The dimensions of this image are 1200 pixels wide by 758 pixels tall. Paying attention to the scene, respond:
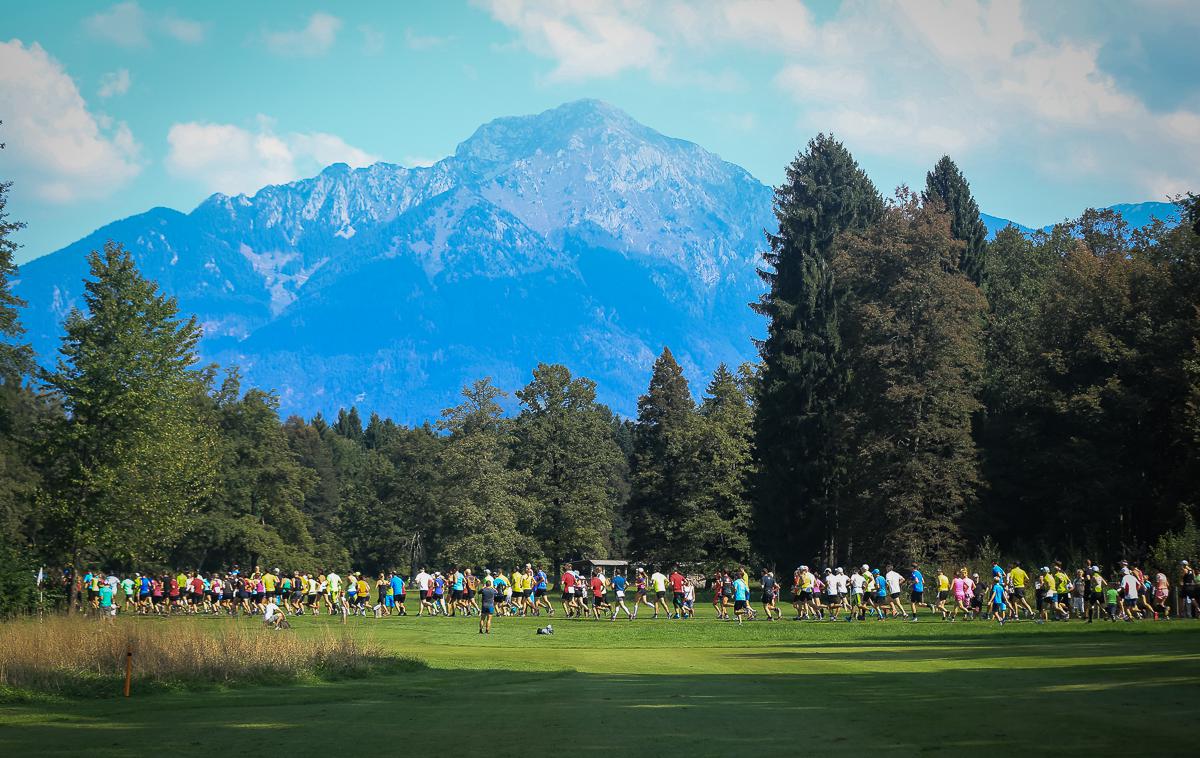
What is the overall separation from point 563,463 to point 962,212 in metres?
35.4

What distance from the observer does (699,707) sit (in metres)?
16.6

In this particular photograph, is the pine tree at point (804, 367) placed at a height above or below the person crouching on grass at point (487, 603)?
above

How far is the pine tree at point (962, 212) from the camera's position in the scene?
261 feet

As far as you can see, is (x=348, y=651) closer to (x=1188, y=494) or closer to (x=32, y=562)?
(x=32, y=562)

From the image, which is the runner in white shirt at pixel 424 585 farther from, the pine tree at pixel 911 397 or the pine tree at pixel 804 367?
the pine tree at pixel 804 367

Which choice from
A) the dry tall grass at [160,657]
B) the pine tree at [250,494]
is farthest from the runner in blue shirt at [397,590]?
the pine tree at [250,494]

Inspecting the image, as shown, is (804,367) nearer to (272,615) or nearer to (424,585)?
(424,585)

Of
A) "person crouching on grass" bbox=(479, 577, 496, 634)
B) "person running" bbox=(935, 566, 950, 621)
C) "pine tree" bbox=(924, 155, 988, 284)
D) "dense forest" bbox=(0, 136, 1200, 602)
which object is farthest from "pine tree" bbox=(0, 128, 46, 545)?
"pine tree" bbox=(924, 155, 988, 284)

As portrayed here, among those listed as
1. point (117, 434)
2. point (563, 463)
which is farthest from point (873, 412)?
point (563, 463)

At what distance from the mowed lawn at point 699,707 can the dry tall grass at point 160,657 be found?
37.1 inches

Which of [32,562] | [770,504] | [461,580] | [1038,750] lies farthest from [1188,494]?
[32,562]

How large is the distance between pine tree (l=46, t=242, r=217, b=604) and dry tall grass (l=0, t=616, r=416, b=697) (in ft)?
94.9

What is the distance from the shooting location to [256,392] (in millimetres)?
92125

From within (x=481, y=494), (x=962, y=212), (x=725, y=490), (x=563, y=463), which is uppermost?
(x=962, y=212)
